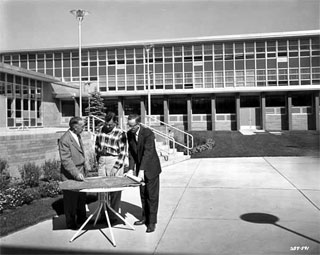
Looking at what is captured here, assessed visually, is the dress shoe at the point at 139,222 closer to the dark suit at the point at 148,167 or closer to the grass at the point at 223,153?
the dark suit at the point at 148,167

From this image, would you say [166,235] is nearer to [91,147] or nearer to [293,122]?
[91,147]

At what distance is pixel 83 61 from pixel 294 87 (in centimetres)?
2408

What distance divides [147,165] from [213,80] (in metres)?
30.0

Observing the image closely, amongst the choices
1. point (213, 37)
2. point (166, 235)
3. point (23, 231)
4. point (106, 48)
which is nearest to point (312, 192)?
point (166, 235)

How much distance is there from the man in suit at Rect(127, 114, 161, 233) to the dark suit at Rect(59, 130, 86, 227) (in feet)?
2.82

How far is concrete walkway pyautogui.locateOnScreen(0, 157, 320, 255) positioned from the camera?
396 cm

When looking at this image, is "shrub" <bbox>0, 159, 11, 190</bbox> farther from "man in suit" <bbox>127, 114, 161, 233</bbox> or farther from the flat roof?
the flat roof

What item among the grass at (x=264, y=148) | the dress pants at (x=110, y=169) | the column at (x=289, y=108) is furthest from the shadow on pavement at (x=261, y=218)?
the column at (x=289, y=108)

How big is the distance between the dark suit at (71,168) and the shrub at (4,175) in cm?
308

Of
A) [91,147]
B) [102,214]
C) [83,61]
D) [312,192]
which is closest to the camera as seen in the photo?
[102,214]

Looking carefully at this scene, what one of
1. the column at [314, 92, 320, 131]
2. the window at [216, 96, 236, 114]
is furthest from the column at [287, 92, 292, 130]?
the window at [216, 96, 236, 114]

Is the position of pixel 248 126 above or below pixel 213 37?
below

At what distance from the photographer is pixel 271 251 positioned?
12.4ft

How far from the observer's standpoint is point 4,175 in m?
7.90
